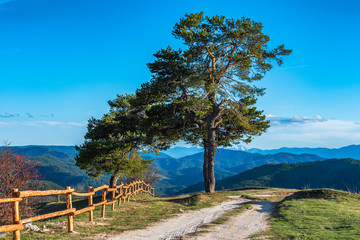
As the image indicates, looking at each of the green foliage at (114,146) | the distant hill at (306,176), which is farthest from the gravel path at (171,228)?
the distant hill at (306,176)

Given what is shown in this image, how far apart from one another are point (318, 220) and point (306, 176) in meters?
157

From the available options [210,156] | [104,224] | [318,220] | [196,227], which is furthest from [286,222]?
[210,156]

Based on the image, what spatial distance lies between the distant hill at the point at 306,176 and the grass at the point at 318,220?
125700mm

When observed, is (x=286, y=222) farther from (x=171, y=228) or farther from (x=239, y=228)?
(x=171, y=228)

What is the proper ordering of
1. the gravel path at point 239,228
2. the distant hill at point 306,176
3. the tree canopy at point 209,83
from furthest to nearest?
the distant hill at point 306,176 < the tree canopy at point 209,83 < the gravel path at point 239,228

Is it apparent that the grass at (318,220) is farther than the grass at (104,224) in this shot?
Yes

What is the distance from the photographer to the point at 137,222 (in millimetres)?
13023

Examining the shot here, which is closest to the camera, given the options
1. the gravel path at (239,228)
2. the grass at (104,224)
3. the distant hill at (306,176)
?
the grass at (104,224)

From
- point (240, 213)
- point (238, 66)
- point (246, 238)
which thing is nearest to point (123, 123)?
point (238, 66)

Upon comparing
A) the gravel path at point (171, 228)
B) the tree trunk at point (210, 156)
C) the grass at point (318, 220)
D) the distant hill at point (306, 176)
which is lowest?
the distant hill at point (306, 176)

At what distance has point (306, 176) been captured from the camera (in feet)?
509

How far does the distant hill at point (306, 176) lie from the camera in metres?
142

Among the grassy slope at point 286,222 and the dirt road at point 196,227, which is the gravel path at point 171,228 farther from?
the grassy slope at point 286,222

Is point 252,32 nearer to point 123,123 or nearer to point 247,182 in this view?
point 123,123
